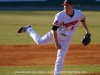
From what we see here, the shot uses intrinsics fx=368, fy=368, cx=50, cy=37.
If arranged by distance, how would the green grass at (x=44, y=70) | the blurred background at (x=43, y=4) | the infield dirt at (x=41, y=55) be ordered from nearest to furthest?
the green grass at (x=44, y=70), the infield dirt at (x=41, y=55), the blurred background at (x=43, y=4)

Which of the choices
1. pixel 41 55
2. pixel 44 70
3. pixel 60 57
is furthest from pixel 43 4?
pixel 60 57

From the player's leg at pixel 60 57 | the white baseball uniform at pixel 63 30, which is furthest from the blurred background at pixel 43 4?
the player's leg at pixel 60 57

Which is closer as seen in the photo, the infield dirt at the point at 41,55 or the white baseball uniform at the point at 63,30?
the white baseball uniform at the point at 63,30

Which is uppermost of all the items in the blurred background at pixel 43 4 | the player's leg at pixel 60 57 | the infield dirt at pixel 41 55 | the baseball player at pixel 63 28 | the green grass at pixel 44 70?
the baseball player at pixel 63 28

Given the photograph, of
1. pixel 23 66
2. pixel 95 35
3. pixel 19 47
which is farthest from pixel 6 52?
pixel 95 35

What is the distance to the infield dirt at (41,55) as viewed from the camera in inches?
416

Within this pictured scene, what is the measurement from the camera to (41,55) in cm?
1162

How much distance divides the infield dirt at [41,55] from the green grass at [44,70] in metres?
0.50

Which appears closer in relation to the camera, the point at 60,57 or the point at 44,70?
the point at 60,57

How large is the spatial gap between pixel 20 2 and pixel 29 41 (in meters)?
25.1

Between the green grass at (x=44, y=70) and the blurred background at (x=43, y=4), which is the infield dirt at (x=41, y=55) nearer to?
the green grass at (x=44, y=70)

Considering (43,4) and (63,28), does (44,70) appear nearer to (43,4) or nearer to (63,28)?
(63,28)

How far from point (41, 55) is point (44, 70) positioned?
2255mm

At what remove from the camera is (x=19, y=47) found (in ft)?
43.1
